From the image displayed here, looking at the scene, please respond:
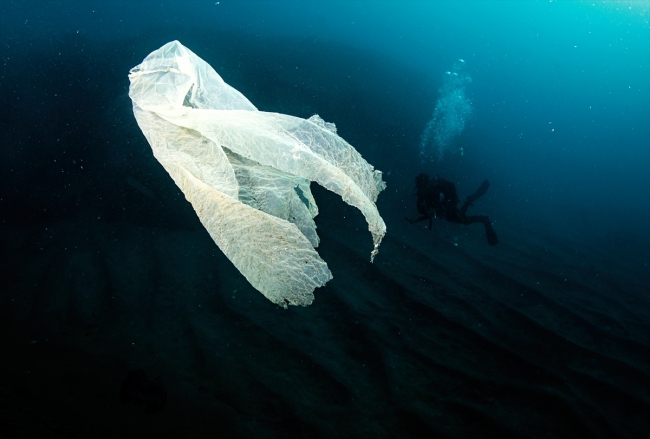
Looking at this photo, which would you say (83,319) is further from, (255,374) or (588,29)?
(588,29)

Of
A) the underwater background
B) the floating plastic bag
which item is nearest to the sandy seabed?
the underwater background

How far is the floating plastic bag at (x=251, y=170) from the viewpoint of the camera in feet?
4.56

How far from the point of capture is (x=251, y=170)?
1799 millimetres

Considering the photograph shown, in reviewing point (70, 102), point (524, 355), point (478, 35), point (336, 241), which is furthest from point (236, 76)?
point (478, 35)

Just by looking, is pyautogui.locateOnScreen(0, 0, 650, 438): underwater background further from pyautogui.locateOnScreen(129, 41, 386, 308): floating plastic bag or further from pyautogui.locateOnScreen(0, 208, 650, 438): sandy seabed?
pyautogui.locateOnScreen(129, 41, 386, 308): floating plastic bag

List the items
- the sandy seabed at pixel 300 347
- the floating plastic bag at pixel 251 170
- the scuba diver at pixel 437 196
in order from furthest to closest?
the scuba diver at pixel 437 196
the sandy seabed at pixel 300 347
the floating plastic bag at pixel 251 170

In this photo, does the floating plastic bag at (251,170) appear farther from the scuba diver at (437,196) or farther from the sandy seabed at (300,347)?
the scuba diver at (437,196)

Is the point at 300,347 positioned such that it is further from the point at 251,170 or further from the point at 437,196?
the point at 437,196

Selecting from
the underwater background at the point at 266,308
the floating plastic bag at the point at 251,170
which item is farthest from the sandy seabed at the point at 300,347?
the floating plastic bag at the point at 251,170

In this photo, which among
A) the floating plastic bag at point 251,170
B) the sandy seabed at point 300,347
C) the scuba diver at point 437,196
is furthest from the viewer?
the scuba diver at point 437,196

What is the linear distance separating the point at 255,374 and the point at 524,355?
10.8 feet

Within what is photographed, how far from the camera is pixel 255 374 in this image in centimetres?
329

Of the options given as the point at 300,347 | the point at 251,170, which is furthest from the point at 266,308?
the point at 251,170

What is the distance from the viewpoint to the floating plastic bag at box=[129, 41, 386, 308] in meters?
1.39
